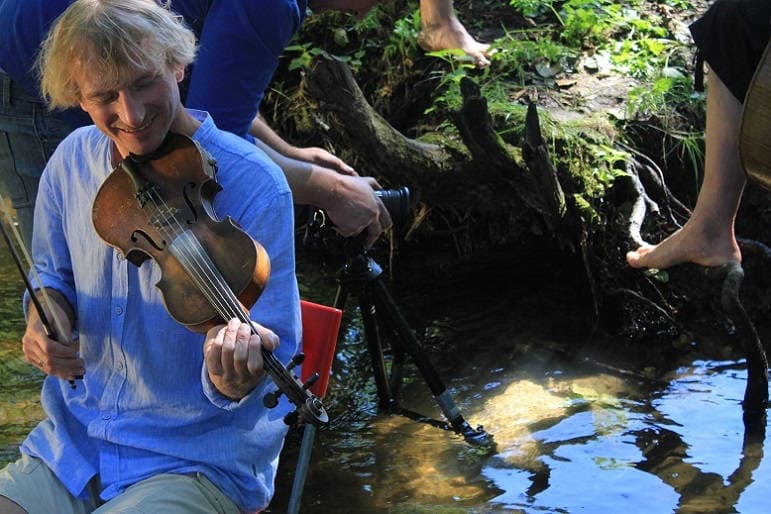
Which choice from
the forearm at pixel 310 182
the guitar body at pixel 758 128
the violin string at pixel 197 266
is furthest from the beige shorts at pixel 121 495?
the guitar body at pixel 758 128

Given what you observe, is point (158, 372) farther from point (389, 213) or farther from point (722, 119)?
point (722, 119)

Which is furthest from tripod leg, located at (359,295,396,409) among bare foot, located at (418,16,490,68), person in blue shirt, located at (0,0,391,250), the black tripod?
bare foot, located at (418,16,490,68)

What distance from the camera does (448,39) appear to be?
4438mm

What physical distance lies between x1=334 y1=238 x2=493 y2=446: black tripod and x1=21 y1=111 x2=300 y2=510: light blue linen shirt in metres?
0.95

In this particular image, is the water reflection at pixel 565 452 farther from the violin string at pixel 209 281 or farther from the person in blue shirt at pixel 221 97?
the violin string at pixel 209 281

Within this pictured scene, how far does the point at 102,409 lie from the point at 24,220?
3.55 feet

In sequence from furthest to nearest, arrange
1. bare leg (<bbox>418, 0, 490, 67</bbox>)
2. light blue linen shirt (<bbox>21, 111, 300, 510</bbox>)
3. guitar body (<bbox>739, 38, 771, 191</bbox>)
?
bare leg (<bbox>418, 0, 490, 67</bbox>), guitar body (<bbox>739, 38, 771, 191</bbox>), light blue linen shirt (<bbox>21, 111, 300, 510</bbox>)

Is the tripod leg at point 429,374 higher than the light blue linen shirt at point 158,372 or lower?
lower

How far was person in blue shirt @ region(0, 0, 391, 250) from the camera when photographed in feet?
7.79

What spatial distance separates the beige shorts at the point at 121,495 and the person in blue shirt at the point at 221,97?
34.8 inches

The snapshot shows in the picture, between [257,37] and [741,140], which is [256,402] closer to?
[257,37]

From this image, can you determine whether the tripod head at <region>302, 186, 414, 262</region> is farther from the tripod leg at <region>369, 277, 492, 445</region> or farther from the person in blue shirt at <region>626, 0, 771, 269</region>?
the person in blue shirt at <region>626, 0, 771, 269</region>

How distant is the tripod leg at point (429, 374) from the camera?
123 inches

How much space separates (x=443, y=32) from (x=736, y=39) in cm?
177
